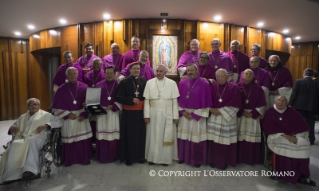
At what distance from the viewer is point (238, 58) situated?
5.21 m

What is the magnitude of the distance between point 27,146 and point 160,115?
2367 mm

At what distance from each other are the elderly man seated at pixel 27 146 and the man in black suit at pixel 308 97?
6.25 meters

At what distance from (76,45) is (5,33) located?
3903 millimetres

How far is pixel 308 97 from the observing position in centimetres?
540

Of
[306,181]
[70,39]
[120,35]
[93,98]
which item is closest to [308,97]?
[306,181]

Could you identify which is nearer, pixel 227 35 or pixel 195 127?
pixel 195 127

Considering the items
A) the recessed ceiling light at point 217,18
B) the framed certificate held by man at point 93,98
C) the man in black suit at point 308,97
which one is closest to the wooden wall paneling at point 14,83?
the framed certificate held by man at point 93,98

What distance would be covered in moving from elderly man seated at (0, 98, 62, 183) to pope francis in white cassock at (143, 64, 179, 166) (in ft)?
5.80

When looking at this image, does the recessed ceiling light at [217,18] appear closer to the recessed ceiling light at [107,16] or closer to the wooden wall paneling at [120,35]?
the wooden wall paneling at [120,35]

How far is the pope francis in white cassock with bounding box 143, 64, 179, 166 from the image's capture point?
377 centimetres

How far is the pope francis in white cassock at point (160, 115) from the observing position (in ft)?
12.4

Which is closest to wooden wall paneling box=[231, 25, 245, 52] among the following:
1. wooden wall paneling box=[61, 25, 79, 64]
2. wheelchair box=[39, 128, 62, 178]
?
wooden wall paneling box=[61, 25, 79, 64]

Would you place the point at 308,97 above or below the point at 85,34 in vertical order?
below

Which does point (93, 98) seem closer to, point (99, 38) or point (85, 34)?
point (99, 38)
